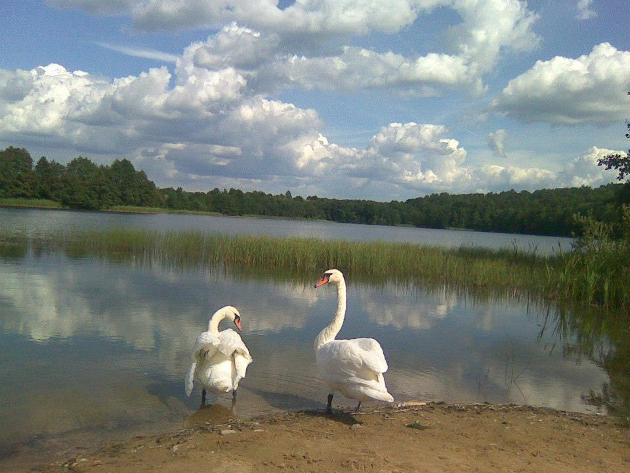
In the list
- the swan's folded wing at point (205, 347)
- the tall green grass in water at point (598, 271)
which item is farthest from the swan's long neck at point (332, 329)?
the tall green grass in water at point (598, 271)

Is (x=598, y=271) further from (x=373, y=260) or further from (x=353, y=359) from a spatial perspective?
(x=353, y=359)

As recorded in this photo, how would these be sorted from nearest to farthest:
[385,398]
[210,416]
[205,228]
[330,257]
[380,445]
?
[380,445]
[385,398]
[210,416]
[330,257]
[205,228]

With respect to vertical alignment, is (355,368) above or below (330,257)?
above

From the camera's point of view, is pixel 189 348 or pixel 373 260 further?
pixel 373 260

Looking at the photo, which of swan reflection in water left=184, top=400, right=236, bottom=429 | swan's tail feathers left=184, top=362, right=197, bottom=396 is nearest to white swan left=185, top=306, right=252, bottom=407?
swan's tail feathers left=184, top=362, right=197, bottom=396

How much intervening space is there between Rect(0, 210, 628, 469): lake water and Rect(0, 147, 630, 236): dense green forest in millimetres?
31391

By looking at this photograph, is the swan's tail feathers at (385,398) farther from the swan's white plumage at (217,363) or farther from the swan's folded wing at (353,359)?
the swan's white plumage at (217,363)

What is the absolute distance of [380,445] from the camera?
16.3 ft

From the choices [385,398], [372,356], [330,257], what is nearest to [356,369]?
[372,356]

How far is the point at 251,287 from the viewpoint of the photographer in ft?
56.6

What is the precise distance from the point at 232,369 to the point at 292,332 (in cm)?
468

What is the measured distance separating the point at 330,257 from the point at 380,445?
18.6 meters

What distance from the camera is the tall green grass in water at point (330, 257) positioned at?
21.2 meters

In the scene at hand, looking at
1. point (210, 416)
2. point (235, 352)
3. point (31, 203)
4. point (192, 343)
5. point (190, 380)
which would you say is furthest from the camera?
point (31, 203)
